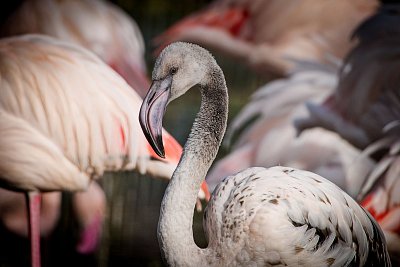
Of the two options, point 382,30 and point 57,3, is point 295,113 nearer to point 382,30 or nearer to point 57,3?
point 382,30

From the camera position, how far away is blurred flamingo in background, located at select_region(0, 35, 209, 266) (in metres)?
3.75

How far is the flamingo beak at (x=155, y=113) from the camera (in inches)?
117

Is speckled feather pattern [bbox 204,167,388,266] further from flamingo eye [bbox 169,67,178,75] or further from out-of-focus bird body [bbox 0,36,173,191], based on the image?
out-of-focus bird body [bbox 0,36,173,191]

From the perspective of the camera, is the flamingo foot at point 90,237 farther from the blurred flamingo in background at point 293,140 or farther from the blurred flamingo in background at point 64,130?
the blurred flamingo in background at point 64,130

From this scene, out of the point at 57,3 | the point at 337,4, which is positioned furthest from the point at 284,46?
the point at 57,3

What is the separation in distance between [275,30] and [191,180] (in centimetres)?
335

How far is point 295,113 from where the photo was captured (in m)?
5.13

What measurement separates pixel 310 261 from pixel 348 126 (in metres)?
1.93

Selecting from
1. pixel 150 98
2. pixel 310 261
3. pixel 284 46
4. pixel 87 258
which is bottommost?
pixel 87 258

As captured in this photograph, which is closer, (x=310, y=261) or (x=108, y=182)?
(x=310, y=261)

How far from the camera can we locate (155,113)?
2.99 m

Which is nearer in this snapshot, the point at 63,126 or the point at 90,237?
the point at 63,126

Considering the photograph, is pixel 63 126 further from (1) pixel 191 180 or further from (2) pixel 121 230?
(2) pixel 121 230

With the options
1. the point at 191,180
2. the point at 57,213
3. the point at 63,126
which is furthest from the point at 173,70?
the point at 57,213
